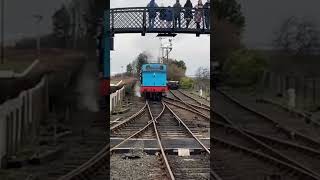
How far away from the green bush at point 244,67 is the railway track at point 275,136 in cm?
93

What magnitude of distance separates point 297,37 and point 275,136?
285cm

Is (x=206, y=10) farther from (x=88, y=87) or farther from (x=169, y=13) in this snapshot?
(x=88, y=87)

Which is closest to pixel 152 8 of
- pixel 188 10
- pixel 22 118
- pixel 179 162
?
pixel 188 10

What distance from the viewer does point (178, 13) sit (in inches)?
599

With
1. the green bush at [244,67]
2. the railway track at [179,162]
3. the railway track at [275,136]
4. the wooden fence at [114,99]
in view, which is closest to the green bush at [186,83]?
the wooden fence at [114,99]

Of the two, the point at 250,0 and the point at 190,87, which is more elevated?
the point at 250,0

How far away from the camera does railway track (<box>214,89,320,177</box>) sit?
31.1 ft

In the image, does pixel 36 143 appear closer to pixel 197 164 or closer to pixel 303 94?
pixel 197 164

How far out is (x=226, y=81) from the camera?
43.2 feet

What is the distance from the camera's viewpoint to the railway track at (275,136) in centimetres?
947

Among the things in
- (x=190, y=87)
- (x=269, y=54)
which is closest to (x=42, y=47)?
(x=269, y=54)

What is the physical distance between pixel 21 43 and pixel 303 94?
8.55 metres

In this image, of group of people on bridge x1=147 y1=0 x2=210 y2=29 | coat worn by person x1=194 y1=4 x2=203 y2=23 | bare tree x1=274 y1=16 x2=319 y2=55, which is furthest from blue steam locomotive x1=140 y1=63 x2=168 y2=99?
bare tree x1=274 y1=16 x2=319 y2=55

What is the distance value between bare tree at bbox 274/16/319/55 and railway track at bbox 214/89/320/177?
1.96m
